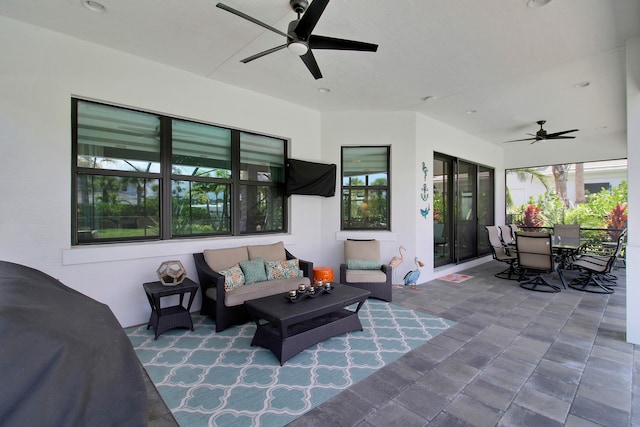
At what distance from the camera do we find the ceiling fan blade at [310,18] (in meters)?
2.09

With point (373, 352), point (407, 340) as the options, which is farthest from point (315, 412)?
point (407, 340)

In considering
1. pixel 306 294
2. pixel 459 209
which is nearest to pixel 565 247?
pixel 459 209

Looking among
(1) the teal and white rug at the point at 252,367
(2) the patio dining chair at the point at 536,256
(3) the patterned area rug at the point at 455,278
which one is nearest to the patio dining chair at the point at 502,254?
(2) the patio dining chair at the point at 536,256

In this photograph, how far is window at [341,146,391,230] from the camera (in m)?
5.66

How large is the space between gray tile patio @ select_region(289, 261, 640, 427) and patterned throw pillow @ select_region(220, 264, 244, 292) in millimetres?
1884

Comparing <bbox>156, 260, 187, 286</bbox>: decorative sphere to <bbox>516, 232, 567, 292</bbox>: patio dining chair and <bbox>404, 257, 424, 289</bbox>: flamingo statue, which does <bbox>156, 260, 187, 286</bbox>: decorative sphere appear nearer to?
<bbox>404, 257, 424, 289</bbox>: flamingo statue

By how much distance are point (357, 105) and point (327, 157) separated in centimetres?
105

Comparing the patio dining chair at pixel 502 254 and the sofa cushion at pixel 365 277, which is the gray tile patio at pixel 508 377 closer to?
the sofa cushion at pixel 365 277

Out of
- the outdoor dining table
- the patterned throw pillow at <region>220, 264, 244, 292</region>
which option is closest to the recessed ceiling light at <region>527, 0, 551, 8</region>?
the patterned throw pillow at <region>220, 264, 244, 292</region>

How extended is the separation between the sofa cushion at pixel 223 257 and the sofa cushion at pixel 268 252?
0.44 feet

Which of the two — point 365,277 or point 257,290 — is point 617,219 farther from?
point 257,290

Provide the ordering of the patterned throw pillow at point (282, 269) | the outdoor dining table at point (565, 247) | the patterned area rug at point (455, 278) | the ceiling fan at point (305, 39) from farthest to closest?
the patterned area rug at point (455, 278), the outdoor dining table at point (565, 247), the patterned throw pillow at point (282, 269), the ceiling fan at point (305, 39)

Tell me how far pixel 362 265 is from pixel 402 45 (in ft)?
10.1

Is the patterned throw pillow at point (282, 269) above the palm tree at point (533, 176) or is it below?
below
